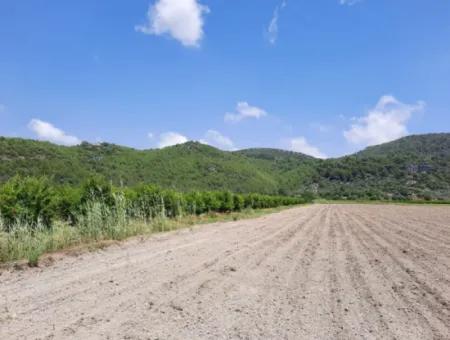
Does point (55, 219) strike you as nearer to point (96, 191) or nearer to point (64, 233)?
point (96, 191)

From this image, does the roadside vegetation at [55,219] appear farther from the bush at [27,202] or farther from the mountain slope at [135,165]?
the mountain slope at [135,165]

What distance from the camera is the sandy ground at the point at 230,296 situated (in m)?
4.84

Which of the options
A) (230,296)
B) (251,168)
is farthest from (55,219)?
(251,168)

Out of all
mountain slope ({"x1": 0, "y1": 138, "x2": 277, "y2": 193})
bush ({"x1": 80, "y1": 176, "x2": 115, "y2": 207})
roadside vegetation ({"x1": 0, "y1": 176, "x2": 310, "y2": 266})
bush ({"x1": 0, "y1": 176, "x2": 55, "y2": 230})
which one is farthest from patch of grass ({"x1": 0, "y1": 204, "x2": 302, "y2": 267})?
mountain slope ({"x1": 0, "y1": 138, "x2": 277, "y2": 193})

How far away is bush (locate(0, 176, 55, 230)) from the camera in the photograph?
1388 cm

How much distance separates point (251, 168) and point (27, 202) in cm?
11501

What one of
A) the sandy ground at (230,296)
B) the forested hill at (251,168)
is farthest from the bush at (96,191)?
the forested hill at (251,168)

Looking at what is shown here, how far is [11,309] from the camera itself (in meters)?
5.73

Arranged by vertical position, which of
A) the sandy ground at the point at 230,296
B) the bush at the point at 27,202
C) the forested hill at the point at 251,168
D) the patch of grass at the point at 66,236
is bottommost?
the sandy ground at the point at 230,296

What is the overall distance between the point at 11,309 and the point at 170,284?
2481 millimetres

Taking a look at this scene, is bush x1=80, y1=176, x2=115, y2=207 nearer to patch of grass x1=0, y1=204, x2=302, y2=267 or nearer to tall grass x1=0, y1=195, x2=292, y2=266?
tall grass x1=0, y1=195, x2=292, y2=266

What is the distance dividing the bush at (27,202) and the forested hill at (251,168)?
111 feet

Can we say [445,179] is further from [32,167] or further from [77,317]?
[77,317]

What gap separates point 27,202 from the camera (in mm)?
14773
